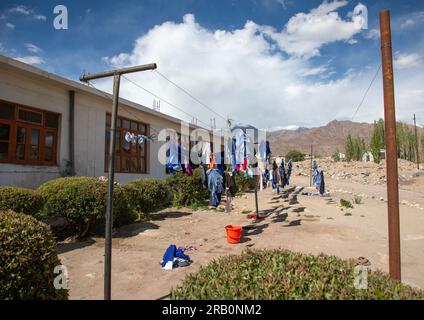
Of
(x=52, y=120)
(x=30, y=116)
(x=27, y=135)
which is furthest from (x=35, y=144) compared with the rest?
(x=52, y=120)

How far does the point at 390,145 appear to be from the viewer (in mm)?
4238

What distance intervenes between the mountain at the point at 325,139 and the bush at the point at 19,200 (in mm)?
113769

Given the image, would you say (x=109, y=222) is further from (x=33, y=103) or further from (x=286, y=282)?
(x=33, y=103)

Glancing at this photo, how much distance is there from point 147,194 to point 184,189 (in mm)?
2740

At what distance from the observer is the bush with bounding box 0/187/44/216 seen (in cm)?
588

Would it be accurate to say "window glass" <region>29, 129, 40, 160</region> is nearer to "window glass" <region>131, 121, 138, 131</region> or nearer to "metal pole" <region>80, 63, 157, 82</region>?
"window glass" <region>131, 121, 138, 131</region>

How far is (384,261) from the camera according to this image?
604 cm

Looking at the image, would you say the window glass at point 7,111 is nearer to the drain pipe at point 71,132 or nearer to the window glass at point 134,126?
the drain pipe at point 71,132

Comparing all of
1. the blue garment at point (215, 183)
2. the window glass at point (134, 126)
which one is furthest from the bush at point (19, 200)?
the window glass at point (134, 126)

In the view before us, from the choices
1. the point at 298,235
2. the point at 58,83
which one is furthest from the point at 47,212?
the point at 298,235

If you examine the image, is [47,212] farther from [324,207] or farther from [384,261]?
[324,207]

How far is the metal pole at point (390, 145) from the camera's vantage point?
415 centimetres

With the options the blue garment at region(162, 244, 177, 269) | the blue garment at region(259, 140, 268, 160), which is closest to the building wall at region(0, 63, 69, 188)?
the blue garment at region(162, 244, 177, 269)
